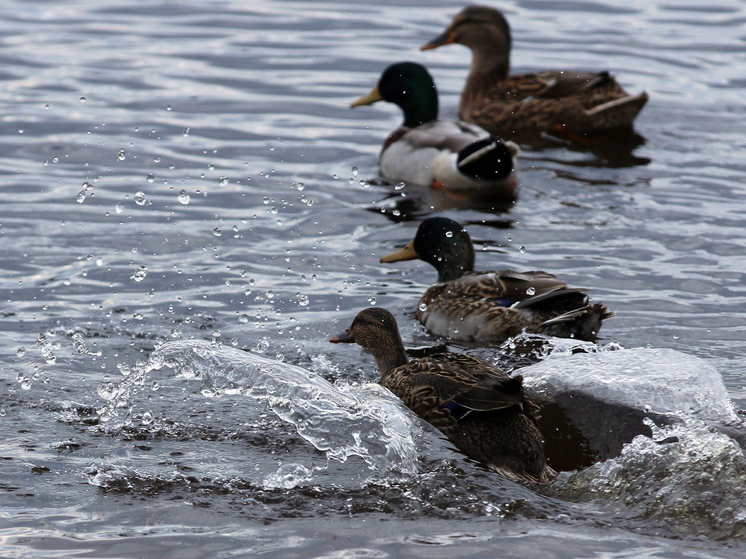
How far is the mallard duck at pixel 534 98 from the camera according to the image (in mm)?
12070

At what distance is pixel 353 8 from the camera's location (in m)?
17.2

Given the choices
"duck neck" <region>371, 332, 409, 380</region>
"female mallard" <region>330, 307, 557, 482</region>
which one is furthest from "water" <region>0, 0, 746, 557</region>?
"duck neck" <region>371, 332, 409, 380</region>

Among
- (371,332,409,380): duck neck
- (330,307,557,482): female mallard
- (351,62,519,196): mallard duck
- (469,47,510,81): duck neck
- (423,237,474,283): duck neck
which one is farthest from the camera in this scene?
(469,47,510,81): duck neck

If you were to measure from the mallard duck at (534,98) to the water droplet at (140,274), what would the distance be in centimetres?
551

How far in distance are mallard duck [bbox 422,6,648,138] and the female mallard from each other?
682cm

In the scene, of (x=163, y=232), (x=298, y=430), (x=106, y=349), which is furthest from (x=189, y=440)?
(x=163, y=232)

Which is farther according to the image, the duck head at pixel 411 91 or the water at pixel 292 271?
the duck head at pixel 411 91

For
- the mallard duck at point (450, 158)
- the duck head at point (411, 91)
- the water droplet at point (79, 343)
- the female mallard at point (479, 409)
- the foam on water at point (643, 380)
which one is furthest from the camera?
the duck head at point (411, 91)

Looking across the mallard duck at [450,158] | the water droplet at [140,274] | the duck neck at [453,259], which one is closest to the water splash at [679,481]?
the duck neck at [453,259]

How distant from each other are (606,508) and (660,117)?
8.68 m

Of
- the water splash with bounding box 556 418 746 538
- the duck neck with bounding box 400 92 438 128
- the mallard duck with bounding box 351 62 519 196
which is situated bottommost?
the water splash with bounding box 556 418 746 538

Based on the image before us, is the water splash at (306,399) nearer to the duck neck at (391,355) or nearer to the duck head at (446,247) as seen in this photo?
the duck neck at (391,355)

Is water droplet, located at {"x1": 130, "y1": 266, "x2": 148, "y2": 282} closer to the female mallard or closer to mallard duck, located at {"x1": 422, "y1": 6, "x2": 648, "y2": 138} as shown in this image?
the female mallard

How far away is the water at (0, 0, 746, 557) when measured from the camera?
4.71 metres
